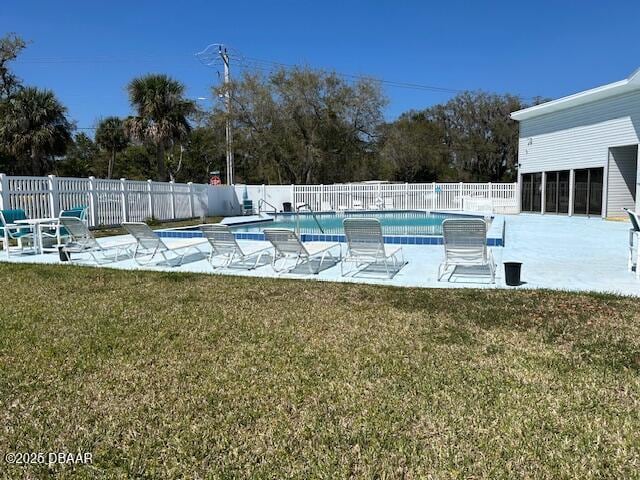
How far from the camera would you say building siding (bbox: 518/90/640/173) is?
17.2 metres

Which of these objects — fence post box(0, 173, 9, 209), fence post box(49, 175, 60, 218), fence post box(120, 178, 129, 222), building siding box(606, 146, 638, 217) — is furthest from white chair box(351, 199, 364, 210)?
fence post box(0, 173, 9, 209)

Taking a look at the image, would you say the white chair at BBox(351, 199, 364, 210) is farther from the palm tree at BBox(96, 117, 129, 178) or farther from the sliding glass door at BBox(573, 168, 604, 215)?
the palm tree at BBox(96, 117, 129, 178)

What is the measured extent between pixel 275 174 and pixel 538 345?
30.2 m

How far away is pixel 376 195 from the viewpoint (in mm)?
26031

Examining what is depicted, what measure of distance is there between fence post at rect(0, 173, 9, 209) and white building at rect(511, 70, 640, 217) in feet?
63.0

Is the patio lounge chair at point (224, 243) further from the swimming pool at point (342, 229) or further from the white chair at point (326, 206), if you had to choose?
the white chair at point (326, 206)

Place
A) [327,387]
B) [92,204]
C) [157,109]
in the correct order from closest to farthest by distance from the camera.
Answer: [327,387], [92,204], [157,109]

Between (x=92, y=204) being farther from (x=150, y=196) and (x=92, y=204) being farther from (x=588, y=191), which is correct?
(x=588, y=191)

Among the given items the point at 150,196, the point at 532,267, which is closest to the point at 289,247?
the point at 532,267

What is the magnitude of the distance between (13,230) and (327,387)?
9809mm

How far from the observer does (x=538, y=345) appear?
366 cm

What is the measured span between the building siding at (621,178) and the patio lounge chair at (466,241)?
14.9m

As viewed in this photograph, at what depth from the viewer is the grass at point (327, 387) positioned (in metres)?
2.19

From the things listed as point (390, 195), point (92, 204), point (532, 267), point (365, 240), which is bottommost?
point (532, 267)
